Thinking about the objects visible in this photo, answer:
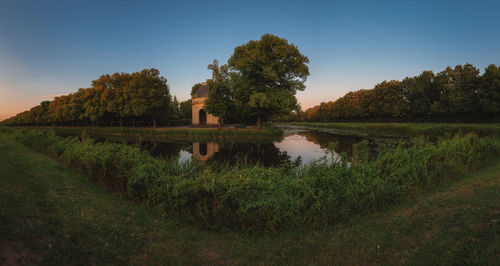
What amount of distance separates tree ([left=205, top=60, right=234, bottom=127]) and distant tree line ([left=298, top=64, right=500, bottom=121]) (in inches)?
1631

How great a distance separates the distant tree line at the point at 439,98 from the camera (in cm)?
3562

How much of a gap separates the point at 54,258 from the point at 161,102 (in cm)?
3565

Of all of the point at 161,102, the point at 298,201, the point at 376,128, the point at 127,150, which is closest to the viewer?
the point at 298,201

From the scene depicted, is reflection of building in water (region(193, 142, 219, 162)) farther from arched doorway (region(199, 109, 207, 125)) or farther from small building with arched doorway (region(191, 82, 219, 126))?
arched doorway (region(199, 109, 207, 125))

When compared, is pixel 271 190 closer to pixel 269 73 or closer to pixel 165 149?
pixel 165 149

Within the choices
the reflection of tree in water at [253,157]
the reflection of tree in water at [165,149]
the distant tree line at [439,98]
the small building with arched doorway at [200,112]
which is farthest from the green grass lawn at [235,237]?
the distant tree line at [439,98]

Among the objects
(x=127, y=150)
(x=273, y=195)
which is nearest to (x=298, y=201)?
(x=273, y=195)

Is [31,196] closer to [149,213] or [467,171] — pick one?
[149,213]

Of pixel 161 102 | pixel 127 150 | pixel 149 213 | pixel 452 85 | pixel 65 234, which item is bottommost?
pixel 149 213

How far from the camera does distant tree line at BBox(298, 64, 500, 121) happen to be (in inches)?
1403

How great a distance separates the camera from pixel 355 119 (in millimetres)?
70688

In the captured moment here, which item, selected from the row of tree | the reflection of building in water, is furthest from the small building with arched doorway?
the reflection of building in water

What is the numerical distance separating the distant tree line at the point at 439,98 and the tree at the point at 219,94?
41.4 m

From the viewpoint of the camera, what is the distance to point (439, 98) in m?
43.5
